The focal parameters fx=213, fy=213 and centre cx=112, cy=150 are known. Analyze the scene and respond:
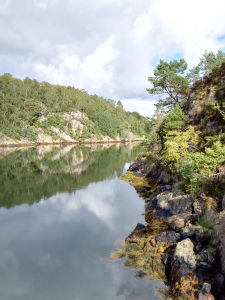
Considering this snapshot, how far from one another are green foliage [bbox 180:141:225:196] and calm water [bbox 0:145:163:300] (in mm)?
7101

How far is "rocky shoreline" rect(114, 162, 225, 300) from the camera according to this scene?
36.3 ft

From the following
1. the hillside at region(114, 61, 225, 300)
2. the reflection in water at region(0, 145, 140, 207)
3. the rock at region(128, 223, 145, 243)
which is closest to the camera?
the hillside at region(114, 61, 225, 300)

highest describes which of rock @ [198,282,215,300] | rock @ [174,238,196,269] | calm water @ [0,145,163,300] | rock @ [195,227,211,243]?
rock @ [195,227,211,243]

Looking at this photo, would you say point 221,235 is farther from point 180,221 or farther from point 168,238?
point 180,221

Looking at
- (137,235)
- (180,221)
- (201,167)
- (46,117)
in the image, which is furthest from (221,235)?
(46,117)

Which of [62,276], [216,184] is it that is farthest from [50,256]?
[216,184]

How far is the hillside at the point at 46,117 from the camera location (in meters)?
113

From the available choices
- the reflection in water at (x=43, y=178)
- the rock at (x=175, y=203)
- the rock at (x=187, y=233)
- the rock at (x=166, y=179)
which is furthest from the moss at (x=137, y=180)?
the rock at (x=187, y=233)

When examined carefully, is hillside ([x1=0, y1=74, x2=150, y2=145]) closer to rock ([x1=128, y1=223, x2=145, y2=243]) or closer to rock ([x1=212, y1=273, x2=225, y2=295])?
rock ([x1=128, y1=223, x2=145, y2=243])

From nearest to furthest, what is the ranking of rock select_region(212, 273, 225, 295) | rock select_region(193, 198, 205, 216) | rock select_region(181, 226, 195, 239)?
rock select_region(212, 273, 225, 295)
rock select_region(181, 226, 195, 239)
rock select_region(193, 198, 205, 216)

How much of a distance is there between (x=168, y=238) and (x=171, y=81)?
2916cm

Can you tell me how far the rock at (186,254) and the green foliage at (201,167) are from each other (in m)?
5.91

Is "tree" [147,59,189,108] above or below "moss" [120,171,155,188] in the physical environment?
above

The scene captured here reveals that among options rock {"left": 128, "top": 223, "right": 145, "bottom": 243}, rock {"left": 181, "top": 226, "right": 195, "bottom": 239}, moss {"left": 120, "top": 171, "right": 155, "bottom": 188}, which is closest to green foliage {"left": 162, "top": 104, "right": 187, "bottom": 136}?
moss {"left": 120, "top": 171, "right": 155, "bottom": 188}
